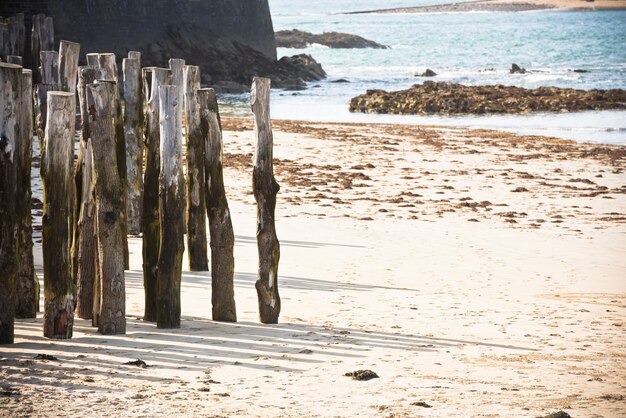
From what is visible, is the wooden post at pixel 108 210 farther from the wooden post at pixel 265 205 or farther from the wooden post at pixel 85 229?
the wooden post at pixel 265 205

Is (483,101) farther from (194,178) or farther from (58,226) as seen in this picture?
(58,226)

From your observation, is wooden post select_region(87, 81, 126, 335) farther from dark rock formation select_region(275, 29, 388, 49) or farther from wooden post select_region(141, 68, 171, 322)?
dark rock formation select_region(275, 29, 388, 49)

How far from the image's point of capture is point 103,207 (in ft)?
23.1

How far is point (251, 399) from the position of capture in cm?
585

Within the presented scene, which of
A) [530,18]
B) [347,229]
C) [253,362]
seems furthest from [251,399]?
[530,18]

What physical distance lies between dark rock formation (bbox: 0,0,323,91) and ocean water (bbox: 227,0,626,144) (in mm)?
2134

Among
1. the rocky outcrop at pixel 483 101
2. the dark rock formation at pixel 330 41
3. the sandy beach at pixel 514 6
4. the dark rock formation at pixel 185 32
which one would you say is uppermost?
the sandy beach at pixel 514 6

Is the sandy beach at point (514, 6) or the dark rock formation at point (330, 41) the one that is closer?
the dark rock formation at point (330, 41)

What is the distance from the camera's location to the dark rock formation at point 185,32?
33094mm


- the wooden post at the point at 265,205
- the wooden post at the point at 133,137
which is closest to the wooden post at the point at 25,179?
the wooden post at the point at 265,205

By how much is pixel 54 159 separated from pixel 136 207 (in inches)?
170

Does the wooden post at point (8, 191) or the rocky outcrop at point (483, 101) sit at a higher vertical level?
the rocky outcrop at point (483, 101)

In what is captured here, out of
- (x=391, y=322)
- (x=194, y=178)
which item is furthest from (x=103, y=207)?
(x=391, y=322)

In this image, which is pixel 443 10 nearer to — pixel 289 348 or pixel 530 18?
pixel 530 18
